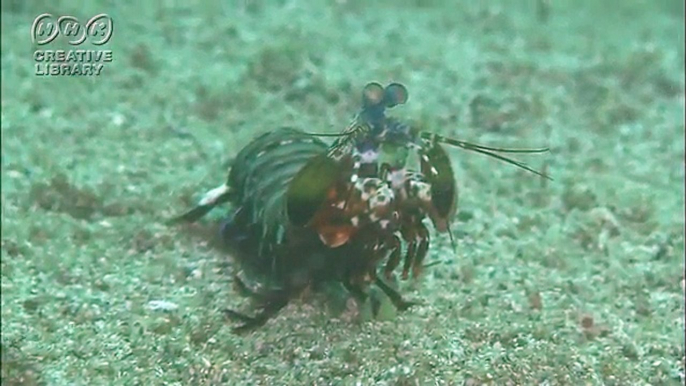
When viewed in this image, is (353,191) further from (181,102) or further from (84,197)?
(181,102)

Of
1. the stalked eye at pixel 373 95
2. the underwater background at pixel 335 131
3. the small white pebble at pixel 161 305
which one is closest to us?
the stalked eye at pixel 373 95

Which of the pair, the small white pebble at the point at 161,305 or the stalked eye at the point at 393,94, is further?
the small white pebble at the point at 161,305

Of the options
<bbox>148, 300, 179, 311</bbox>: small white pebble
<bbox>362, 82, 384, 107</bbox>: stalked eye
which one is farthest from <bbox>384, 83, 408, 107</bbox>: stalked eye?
<bbox>148, 300, 179, 311</bbox>: small white pebble

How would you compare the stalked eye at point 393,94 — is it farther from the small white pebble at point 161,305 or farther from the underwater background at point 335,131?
the small white pebble at point 161,305

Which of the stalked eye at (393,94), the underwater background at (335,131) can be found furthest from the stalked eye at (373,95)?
the underwater background at (335,131)

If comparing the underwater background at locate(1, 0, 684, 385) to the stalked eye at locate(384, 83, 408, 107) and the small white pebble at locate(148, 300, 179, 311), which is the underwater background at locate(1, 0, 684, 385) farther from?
the stalked eye at locate(384, 83, 408, 107)

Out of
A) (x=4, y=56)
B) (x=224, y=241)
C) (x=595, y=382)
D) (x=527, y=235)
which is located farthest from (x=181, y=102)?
(x=595, y=382)

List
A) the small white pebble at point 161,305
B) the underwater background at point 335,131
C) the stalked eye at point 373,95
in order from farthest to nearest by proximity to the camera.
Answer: the small white pebble at point 161,305 → the underwater background at point 335,131 → the stalked eye at point 373,95
